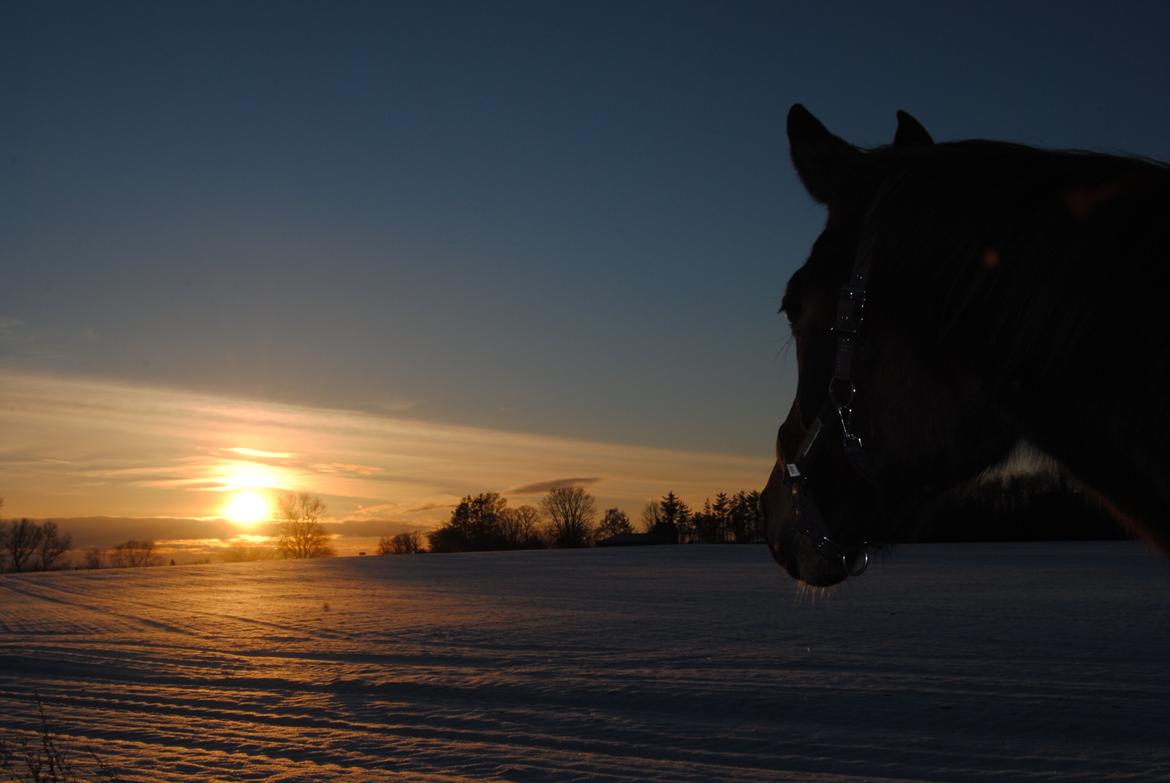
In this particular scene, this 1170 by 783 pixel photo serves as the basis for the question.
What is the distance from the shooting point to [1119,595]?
21109mm

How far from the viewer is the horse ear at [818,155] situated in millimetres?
1897

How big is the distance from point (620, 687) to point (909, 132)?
9.24 metres

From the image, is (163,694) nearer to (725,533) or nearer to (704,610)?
(704,610)

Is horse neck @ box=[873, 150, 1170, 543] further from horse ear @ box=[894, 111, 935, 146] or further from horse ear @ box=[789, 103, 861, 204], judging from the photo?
horse ear @ box=[894, 111, 935, 146]

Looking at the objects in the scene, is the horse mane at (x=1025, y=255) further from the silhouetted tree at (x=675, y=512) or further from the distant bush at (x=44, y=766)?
the silhouetted tree at (x=675, y=512)

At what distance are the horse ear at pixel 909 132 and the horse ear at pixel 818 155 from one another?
26 centimetres

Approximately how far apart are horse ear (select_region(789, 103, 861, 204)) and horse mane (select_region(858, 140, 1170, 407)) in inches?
2.5

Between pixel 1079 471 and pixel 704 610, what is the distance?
18.5 metres

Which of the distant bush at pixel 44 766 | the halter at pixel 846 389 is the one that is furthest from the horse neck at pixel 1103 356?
the distant bush at pixel 44 766

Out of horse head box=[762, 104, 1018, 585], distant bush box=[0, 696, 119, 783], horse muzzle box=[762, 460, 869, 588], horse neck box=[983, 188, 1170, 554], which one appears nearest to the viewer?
horse neck box=[983, 188, 1170, 554]

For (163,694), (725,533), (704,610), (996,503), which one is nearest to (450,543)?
(725,533)

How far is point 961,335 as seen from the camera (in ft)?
5.52

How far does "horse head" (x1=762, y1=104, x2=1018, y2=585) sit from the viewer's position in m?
1.72

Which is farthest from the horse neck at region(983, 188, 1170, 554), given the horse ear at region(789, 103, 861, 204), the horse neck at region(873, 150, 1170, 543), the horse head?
the horse ear at region(789, 103, 861, 204)
